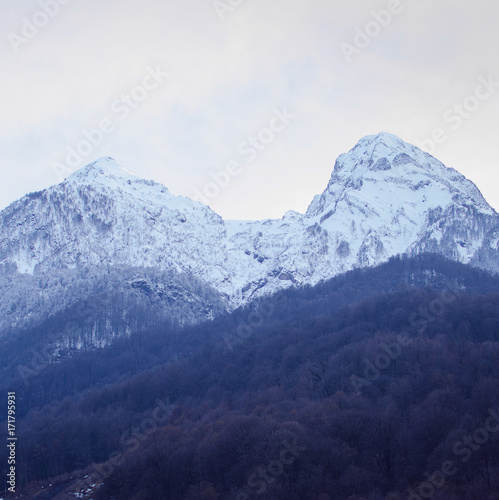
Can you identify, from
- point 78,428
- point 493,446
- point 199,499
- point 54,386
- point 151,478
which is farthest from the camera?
point 54,386

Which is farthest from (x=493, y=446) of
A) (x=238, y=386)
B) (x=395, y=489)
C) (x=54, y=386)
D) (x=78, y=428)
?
(x=54, y=386)

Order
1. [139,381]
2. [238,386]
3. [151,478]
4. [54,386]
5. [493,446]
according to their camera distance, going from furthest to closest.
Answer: [54,386], [139,381], [238,386], [151,478], [493,446]

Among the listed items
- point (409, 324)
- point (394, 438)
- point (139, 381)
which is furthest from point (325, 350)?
point (394, 438)

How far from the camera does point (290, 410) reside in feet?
347

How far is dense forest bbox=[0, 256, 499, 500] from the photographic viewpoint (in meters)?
76.9

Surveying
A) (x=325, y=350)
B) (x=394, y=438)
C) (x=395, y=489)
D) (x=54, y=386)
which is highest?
(x=54, y=386)

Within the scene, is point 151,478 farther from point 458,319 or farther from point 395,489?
point 458,319

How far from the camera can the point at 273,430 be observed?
89.9 m

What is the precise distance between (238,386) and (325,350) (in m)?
21.0

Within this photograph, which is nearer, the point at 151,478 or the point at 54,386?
the point at 151,478

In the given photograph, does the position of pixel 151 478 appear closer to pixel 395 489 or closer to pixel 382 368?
pixel 395 489

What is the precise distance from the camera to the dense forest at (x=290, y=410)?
7694cm

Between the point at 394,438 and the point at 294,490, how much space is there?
16.0 meters

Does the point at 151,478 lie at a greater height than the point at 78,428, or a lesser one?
lesser
